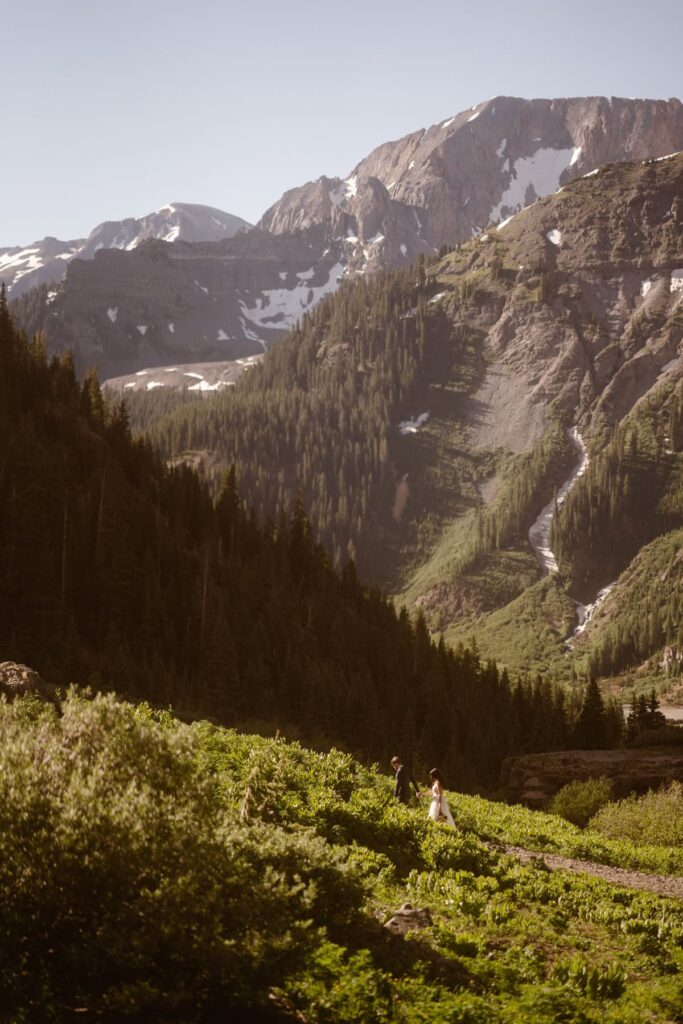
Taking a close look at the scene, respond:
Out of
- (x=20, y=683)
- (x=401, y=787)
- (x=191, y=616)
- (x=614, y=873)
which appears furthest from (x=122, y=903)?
(x=191, y=616)

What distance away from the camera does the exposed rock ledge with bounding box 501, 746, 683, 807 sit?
196ft

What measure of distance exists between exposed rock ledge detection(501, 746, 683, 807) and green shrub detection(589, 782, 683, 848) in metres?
8.05

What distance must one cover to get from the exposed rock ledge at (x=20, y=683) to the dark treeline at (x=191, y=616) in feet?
84.1

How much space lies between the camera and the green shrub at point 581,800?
5275 cm

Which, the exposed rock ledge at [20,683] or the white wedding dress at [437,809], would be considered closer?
the exposed rock ledge at [20,683]

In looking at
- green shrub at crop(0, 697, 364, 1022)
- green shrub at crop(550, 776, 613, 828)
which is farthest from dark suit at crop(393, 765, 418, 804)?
green shrub at crop(550, 776, 613, 828)

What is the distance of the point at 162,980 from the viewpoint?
50.9 ft

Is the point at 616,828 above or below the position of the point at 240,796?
below

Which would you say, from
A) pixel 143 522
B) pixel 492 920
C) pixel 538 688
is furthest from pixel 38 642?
pixel 538 688

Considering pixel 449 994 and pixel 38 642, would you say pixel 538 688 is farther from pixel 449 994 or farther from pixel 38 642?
pixel 449 994

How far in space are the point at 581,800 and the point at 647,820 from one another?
745 centimetres

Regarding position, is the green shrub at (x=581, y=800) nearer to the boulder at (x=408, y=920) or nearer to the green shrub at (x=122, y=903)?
the boulder at (x=408, y=920)

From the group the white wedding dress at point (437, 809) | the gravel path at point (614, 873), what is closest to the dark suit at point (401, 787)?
the white wedding dress at point (437, 809)

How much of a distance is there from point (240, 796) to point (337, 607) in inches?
3263
